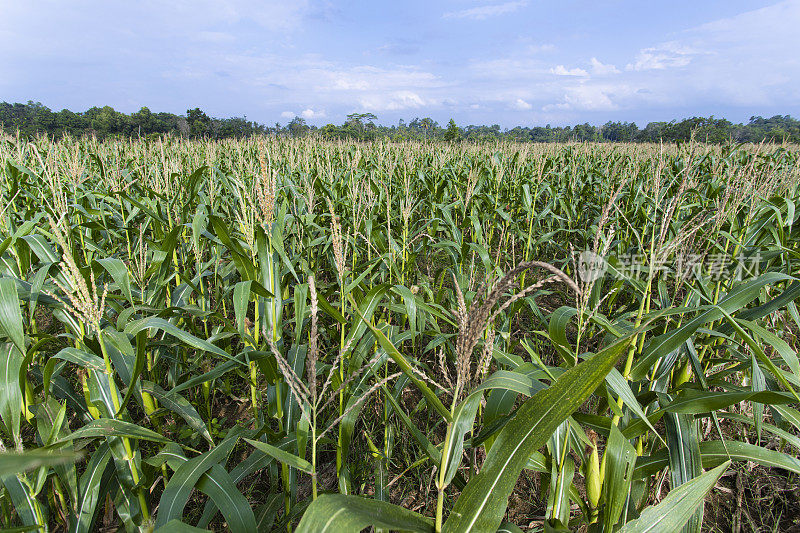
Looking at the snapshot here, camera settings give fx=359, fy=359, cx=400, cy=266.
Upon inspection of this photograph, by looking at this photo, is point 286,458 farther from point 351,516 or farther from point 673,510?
point 673,510

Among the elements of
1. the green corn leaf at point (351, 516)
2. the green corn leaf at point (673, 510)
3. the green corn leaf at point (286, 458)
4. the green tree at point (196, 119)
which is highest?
the green tree at point (196, 119)

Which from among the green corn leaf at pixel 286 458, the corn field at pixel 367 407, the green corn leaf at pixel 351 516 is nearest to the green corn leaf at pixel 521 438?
the corn field at pixel 367 407

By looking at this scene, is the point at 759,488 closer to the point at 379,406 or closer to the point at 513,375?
the point at 513,375

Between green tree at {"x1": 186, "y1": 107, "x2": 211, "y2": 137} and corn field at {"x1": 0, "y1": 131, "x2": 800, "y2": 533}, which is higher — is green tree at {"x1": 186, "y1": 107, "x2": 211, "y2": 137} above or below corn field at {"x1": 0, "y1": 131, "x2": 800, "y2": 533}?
above

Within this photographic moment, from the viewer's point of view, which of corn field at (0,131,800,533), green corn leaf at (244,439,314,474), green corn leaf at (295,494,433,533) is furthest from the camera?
green corn leaf at (244,439,314,474)

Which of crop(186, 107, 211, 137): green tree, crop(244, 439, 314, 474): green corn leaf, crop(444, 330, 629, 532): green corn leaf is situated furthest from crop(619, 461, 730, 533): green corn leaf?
crop(186, 107, 211, 137): green tree

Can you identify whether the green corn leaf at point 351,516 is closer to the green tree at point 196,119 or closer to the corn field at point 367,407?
the corn field at point 367,407

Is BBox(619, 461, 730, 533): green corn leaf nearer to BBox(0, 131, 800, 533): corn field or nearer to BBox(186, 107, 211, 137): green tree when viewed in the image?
BBox(0, 131, 800, 533): corn field

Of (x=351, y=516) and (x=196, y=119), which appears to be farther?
(x=196, y=119)

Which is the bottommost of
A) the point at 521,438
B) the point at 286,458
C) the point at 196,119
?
the point at 286,458

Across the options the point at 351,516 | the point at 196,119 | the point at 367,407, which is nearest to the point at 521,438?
the point at 351,516

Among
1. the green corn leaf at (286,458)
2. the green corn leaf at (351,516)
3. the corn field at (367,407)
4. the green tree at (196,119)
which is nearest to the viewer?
the green corn leaf at (351,516)

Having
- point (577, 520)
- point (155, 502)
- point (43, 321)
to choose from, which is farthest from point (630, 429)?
point (43, 321)

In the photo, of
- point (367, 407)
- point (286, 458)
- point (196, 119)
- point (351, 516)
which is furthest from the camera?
point (196, 119)
